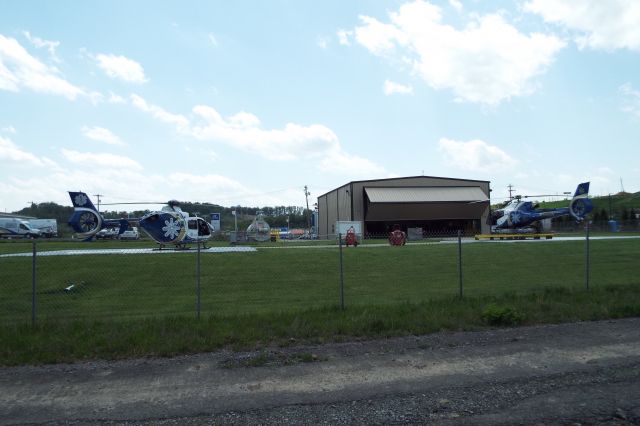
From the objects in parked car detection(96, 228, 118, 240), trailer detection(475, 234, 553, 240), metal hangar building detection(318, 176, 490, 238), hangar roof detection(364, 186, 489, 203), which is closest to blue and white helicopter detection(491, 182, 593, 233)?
trailer detection(475, 234, 553, 240)

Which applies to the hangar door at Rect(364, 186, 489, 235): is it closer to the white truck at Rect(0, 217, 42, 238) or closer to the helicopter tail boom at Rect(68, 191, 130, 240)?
the helicopter tail boom at Rect(68, 191, 130, 240)

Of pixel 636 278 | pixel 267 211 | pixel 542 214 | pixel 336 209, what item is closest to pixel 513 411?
pixel 636 278

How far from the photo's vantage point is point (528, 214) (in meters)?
43.4

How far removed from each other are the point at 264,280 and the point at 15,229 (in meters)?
63.9

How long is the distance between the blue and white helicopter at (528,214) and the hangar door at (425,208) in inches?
616

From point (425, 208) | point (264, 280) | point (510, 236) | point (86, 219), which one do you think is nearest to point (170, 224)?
point (86, 219)

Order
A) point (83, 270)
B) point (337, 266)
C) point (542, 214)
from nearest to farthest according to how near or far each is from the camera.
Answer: point (83, 270) < point (337, 266) < point (542, 214)

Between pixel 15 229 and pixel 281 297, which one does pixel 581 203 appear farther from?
pixel 15 229

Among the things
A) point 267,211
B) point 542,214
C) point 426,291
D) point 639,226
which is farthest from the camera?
point 267,211

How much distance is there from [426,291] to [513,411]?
28.4 feet

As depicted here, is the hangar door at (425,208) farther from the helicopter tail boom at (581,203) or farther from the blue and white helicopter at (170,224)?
→ the blue and white helicopter at (170,224)

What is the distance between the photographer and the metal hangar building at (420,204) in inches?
2501

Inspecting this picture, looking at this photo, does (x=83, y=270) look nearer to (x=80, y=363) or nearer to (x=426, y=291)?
(x=80, y=363)

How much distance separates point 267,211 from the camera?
603 feet
